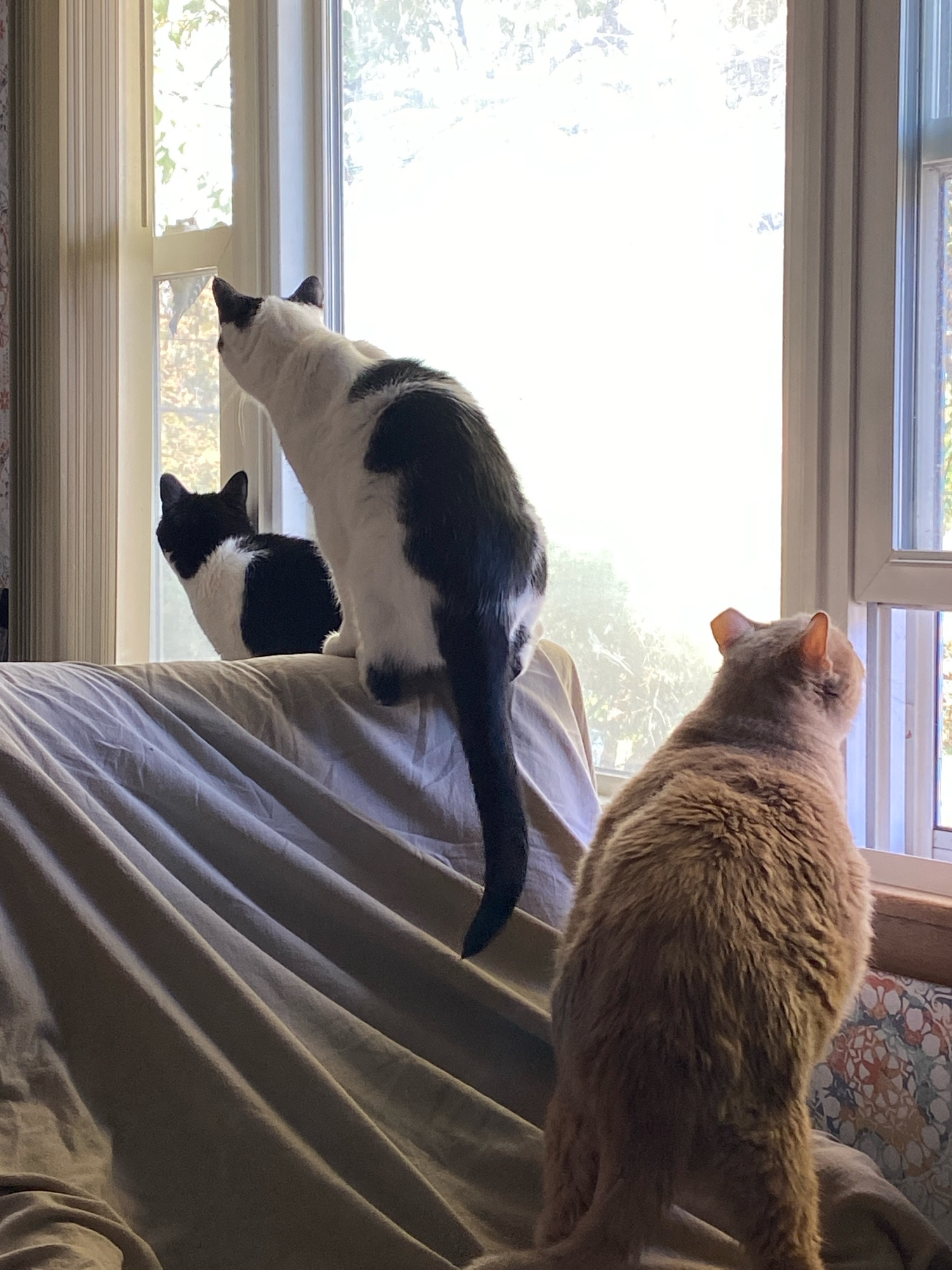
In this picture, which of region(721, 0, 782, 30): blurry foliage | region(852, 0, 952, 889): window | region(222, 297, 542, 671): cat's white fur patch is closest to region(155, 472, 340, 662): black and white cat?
region(222, 297, 542, 671): cat's white fur patch

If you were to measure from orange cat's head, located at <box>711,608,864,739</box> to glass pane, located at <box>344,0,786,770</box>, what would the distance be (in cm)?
61

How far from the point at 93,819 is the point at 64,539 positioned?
5.64 feet

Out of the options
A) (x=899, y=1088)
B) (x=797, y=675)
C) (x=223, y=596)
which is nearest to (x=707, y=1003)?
(x=797, y=675)

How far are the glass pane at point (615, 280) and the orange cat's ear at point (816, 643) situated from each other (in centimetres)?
66

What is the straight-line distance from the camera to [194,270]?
2543mm

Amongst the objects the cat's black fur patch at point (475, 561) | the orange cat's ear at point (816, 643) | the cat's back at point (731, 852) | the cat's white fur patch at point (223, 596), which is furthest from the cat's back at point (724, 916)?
the cat's white fur patch at point (223, 596)

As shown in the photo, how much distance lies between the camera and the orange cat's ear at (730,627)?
120 centimetres

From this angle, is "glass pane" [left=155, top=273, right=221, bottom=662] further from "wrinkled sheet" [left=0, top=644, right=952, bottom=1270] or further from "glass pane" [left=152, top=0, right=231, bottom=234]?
"wrinkled sheet" [left=0, top=644, right=952, bottom=1270]

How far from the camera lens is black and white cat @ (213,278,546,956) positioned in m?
1.29

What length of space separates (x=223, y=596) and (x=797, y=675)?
105cm

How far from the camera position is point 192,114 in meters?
2.53

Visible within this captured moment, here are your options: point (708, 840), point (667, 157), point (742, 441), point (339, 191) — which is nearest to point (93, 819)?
point (708, 840)

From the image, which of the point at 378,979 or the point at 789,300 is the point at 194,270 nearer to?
the point at 789,300

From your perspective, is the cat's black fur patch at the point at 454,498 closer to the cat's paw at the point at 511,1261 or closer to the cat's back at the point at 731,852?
the cat's back at the point at 731,852
